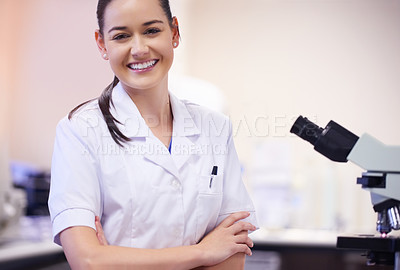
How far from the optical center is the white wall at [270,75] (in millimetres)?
3234

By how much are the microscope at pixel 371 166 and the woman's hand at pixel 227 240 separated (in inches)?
8.1

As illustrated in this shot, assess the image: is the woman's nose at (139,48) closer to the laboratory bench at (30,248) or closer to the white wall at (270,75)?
the laboratory bench at (30,248)

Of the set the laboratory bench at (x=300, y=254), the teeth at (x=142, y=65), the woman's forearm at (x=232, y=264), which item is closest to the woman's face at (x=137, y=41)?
the teeth at (x=142, y=65)

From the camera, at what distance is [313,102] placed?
11.8 ft

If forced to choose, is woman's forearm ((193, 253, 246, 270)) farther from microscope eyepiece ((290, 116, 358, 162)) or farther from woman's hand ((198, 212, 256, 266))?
microscope eyepiece ((290, 116, 358, 162))

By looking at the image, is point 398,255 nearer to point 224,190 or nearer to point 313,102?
point 224,190

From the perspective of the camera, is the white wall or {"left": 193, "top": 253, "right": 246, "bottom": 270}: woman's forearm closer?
{"left": 193, "top": 253, "right": 246, "bottom": 270}: woman's forearm

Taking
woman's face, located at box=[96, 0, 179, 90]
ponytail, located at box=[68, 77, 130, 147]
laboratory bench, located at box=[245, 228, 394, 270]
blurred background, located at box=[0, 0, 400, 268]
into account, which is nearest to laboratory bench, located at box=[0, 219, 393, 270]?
laboratory bench, located at box=[245, 228, 394, 270]

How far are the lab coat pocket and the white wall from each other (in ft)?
5.63

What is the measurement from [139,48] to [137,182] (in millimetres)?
270

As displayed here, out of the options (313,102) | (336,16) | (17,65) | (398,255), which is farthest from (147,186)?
(336,16)

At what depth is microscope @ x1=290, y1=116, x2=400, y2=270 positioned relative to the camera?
1.12 metres

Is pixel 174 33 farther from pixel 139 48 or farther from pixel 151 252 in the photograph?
pixel 151 252

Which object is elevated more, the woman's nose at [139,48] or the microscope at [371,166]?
the woman's nose at [139,48]
